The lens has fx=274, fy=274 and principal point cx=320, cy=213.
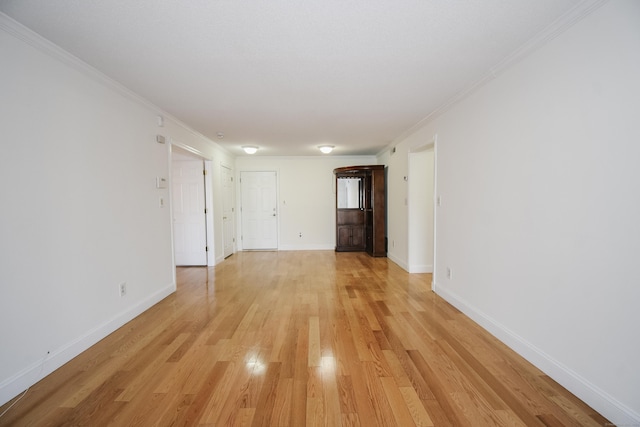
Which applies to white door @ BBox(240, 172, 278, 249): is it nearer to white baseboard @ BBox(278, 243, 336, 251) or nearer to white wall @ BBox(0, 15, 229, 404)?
white baseboard @ BBox(278, 243, 336, 251)

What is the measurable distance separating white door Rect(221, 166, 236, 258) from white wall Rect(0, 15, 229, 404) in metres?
2.90

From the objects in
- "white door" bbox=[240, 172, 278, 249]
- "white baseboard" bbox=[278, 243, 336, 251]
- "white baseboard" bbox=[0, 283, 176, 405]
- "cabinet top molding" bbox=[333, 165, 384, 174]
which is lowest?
"white baseboard" bbox=[278, 243, 336, 251]

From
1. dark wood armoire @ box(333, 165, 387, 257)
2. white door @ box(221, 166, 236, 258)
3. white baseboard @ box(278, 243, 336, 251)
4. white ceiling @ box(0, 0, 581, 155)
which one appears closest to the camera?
white ceiling @ box(0, 0, 581, 155)

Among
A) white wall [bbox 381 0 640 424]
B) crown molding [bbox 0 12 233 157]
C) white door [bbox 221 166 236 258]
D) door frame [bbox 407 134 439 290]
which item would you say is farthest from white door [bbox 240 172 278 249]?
white wall [bbox 381 0 640 424]

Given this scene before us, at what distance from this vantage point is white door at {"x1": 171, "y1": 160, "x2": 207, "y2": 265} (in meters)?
5.10

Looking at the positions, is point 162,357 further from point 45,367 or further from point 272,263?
point 272,263

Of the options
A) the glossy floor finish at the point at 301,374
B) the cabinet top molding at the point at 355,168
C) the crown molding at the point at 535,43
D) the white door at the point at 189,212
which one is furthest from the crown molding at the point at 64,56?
the cabinet top molding at the point at 355,168

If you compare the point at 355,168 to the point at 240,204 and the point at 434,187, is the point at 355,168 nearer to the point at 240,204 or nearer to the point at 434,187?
the point at 434,187

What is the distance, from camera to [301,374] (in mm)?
1898

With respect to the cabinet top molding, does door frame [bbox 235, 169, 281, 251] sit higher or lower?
lower

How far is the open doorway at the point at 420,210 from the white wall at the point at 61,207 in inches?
152

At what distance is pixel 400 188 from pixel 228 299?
349 cm

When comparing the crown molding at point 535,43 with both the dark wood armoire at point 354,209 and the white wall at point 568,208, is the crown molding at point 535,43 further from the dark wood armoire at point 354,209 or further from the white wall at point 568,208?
the dark wood armoire at point 354,209

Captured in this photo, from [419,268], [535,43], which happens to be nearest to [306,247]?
[419,268]
